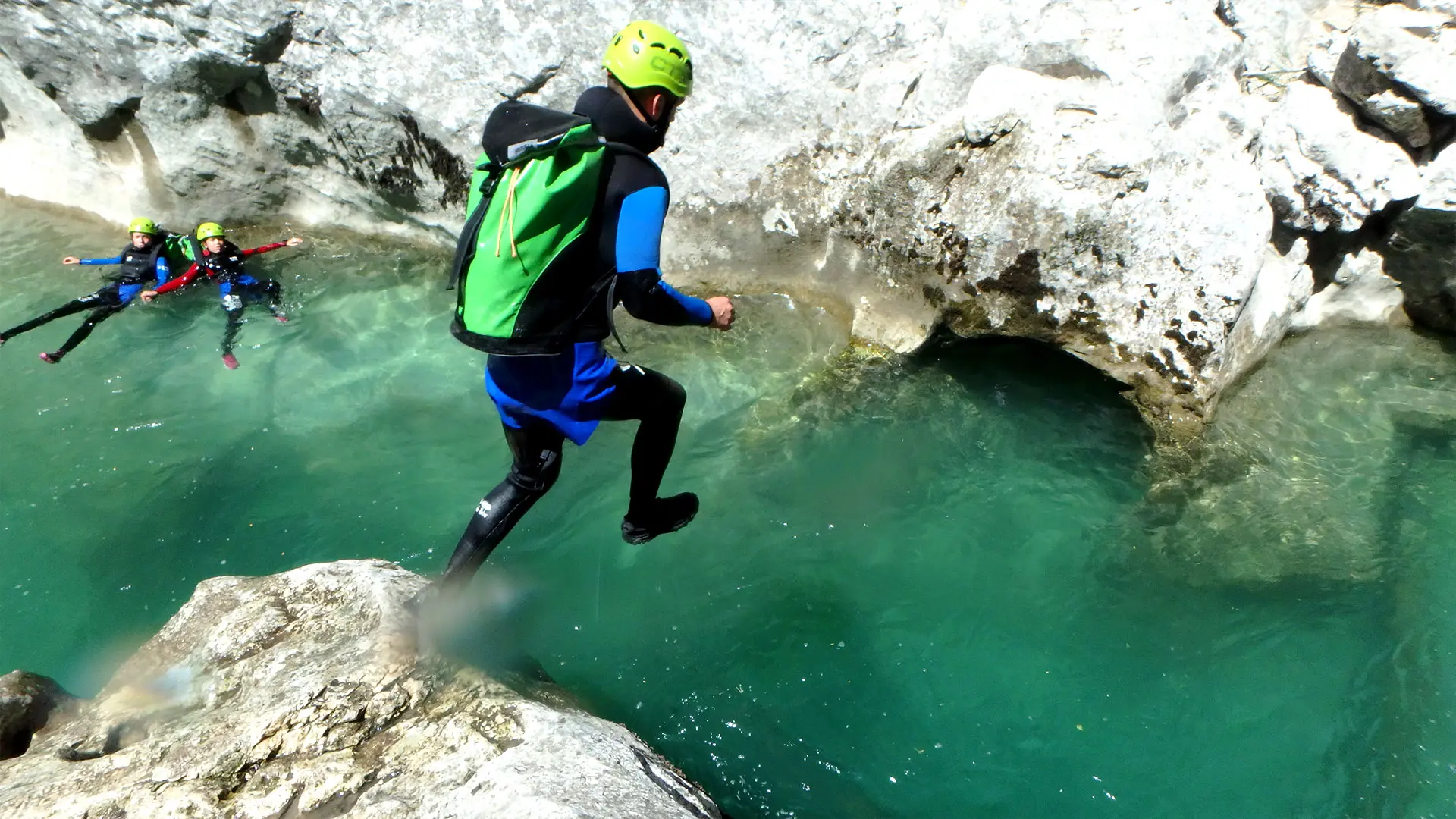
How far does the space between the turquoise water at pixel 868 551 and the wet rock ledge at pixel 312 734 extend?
72cm

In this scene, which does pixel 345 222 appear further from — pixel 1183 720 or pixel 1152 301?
pixel 1183 720

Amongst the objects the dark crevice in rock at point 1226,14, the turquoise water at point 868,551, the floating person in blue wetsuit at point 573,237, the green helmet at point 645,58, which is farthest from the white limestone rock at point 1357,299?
the green helmet at point 645,58

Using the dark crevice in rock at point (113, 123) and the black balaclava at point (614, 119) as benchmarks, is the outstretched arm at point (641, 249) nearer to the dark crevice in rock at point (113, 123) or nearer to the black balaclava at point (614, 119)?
the black balaclava at point (614, 119)

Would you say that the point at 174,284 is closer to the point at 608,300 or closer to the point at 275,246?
the point at 275,246

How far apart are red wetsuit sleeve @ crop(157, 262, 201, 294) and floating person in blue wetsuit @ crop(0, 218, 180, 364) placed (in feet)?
0.68

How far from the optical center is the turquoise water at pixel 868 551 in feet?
13.1

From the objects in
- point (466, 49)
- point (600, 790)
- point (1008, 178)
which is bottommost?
point (600, 790)

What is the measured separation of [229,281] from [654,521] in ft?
16.3

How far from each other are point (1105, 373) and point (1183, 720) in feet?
7.46

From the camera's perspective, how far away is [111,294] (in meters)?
7.22

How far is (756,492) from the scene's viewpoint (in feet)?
17.6

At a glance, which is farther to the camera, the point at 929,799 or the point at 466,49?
the point at 466,49

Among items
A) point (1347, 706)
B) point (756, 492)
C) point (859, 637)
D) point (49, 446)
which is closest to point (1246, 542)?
point (1347, 706)

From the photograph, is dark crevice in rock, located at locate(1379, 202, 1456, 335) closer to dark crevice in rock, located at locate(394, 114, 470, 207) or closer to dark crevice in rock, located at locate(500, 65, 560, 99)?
dark crevice in rock, located at locate(500, 65, 560, 99)
